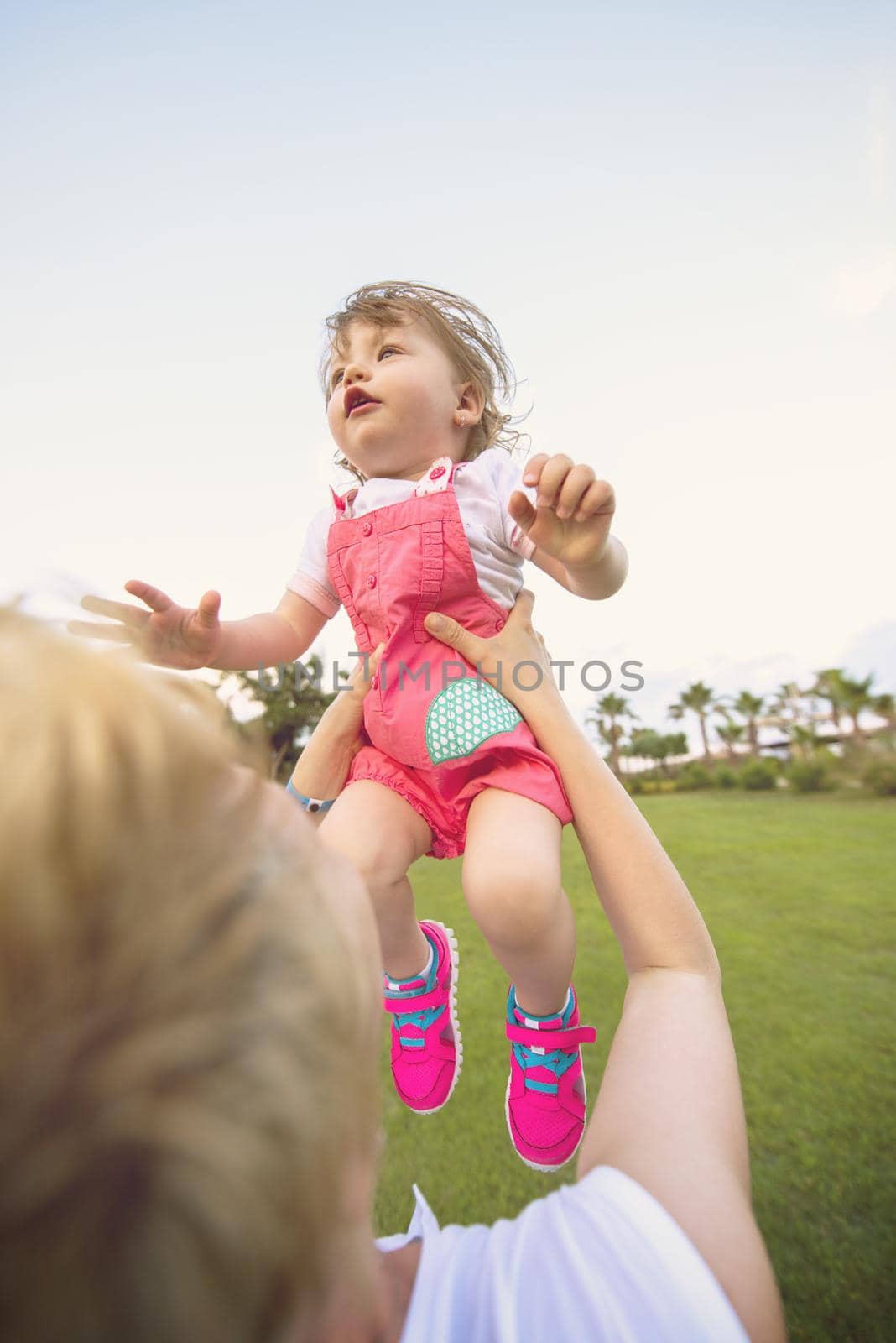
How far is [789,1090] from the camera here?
1.98 metres

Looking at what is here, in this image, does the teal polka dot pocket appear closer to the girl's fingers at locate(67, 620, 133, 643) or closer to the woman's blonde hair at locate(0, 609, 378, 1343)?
the girl's fingers at locate(67, 620, 133, 643)

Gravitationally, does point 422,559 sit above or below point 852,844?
above

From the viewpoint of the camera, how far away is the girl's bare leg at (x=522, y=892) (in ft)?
3.15

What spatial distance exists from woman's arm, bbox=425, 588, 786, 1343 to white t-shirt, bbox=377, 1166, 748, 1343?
28 millimetres

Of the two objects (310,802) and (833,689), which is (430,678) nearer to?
(310,802)

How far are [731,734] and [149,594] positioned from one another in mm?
36604

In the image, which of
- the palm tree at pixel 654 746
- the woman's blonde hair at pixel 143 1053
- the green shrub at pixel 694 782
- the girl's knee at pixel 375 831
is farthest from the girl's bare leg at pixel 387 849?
the palm tree at pixel 654 746

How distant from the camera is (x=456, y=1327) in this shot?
1.54 feet

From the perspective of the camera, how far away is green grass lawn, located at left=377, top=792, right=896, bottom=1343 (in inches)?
52.7

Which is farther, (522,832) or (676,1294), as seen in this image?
(522,832)

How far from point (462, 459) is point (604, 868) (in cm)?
96

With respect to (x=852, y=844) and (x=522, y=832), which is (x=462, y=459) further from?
(x=852, y=844)

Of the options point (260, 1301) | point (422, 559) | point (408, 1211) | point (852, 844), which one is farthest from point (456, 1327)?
point (852, 844)

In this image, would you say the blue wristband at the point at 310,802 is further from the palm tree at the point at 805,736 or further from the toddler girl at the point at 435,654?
the palm tree at the point at 805,736
